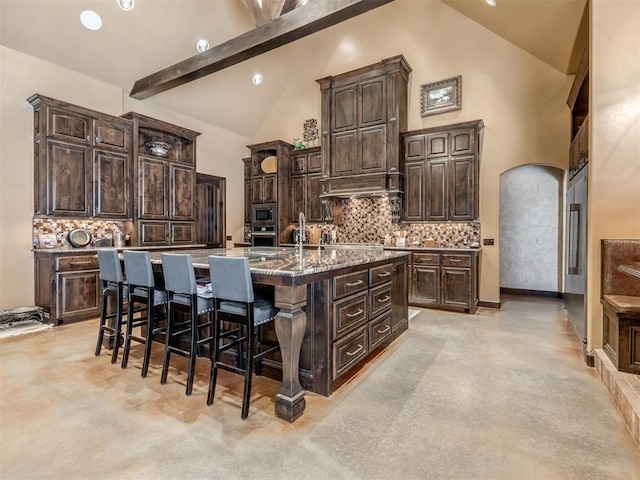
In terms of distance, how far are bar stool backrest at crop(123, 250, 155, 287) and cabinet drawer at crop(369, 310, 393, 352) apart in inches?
77.5

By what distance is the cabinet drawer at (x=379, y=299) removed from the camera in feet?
9.86

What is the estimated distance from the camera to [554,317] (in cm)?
471

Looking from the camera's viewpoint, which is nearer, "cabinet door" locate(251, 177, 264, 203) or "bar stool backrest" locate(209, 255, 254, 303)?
"bar stool backrest" locate(209, 255, 254, 303)

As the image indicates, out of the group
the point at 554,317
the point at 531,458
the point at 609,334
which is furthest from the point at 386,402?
the point at 554,317

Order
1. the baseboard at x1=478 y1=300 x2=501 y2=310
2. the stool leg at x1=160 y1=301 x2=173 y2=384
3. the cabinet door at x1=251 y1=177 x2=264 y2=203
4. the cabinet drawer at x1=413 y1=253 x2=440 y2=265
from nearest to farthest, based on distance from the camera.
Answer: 1. the stool leg at x1=160 y1=301 x2=173 y2=384
2. the cabinet drawer at x1=413 y1=253 x2=440 y2=265
3. the baseboard at x1=478 y1=300 x2=501 y2=310
4. the cabinet door at x1=251 y1=177 x2=264 y2=203

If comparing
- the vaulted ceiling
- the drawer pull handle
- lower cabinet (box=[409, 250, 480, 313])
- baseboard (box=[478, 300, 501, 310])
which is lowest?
baseboard (box=[478, 300, 501, 310])

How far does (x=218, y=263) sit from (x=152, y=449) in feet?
3.63

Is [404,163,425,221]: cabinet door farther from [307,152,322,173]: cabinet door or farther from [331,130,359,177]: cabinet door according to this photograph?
[307,152,322,173]: cabinet door

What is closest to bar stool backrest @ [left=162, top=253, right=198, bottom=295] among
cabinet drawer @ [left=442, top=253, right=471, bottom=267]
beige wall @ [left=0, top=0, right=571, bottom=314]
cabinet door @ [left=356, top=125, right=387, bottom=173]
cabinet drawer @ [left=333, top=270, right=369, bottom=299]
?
cabinet drawer @ [left=333, top=270, right=369, bottom=299]

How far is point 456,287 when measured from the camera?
4.98 m

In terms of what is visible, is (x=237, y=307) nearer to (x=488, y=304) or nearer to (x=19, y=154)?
(x=19, y=154)

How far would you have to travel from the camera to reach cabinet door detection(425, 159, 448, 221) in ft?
17.6

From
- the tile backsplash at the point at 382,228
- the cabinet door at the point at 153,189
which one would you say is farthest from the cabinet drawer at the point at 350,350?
the cabinet door at the point at 153,189

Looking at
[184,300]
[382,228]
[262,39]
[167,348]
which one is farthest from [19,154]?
[382,228]
